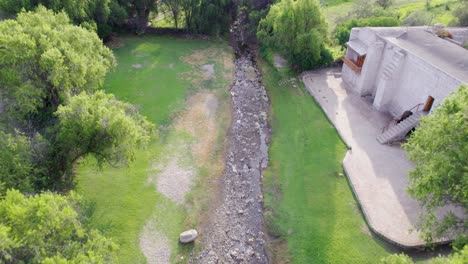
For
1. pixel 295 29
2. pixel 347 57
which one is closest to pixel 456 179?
pixel 347 57

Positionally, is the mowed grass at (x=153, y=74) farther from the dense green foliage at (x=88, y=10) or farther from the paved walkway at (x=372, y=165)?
the paved walkway at (x=372, y=165)

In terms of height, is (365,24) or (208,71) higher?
(365,24)

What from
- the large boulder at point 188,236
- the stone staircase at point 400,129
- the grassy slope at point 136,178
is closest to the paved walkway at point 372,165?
the stone staircase at point 400,129

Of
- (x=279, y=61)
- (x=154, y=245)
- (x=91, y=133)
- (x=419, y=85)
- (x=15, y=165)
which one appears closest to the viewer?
(x=15, y=165)

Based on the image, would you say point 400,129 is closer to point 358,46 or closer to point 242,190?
point 358,46

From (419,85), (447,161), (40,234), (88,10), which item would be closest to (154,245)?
(40,234)

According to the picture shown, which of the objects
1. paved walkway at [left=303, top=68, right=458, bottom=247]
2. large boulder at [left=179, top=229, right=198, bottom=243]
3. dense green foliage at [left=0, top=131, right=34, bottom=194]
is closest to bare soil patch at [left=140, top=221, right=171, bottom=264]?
large boulder at [left=179, top=229, right=198, bottom=243]

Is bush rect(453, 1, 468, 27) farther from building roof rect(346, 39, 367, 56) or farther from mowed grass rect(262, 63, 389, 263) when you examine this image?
mowed grass rect(262, 63, 389, 263)
